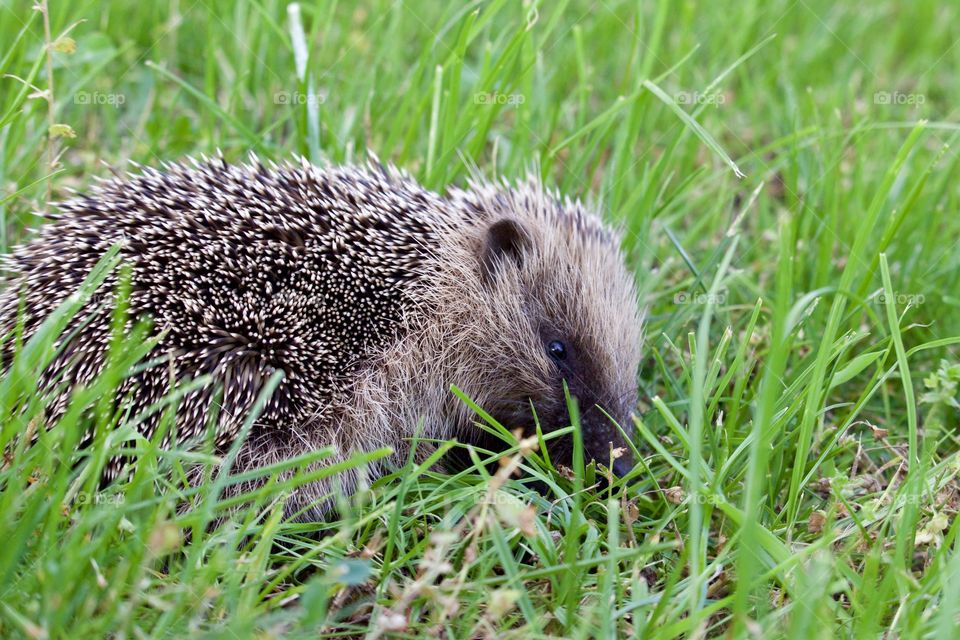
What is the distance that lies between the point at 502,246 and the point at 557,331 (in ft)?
1.78

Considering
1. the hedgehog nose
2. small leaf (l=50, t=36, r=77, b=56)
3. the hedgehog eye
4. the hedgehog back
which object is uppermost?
small leaf (l=50, t=36, r=77, b=56)

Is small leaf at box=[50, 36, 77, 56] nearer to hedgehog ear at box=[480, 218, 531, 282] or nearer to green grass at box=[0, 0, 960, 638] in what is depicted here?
green grass at box=[0, 0, 960, 638]

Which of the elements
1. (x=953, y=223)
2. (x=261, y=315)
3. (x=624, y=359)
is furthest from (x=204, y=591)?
(x=953, y=223)

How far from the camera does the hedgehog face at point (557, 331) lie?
4527 mm

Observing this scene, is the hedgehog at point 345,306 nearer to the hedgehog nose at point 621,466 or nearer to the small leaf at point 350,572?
the hedgehog nose at point 621,466

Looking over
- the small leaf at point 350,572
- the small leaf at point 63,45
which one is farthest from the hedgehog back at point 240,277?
the small leaf at point 350,572

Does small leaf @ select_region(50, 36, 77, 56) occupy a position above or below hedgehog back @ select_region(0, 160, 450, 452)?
above

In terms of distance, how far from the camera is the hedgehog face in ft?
14.9

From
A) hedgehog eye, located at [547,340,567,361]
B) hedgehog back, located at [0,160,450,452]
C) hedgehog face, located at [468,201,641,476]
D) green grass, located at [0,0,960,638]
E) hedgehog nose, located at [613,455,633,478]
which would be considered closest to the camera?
green grass, located at [0,0,960,638]

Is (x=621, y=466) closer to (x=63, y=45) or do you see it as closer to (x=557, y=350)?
(x=557, y=350)

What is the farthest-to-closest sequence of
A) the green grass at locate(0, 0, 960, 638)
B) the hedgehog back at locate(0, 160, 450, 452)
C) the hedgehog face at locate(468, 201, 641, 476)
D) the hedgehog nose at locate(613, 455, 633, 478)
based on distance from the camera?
the hedgehog face at locate(468, 201, 641, 476) < the hedgehog nose at locate(613, 455, 633, 478) < the hedgehog back at locate(0, 160, 450, 452) < the green grass at locate(0, 0, 960, 638)

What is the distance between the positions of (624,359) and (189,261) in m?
2.14

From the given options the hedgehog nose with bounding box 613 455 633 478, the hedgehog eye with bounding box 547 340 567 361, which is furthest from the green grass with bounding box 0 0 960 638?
the hedgehog eye with bounding box 547 340 567 361

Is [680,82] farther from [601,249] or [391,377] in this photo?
[391,377]
